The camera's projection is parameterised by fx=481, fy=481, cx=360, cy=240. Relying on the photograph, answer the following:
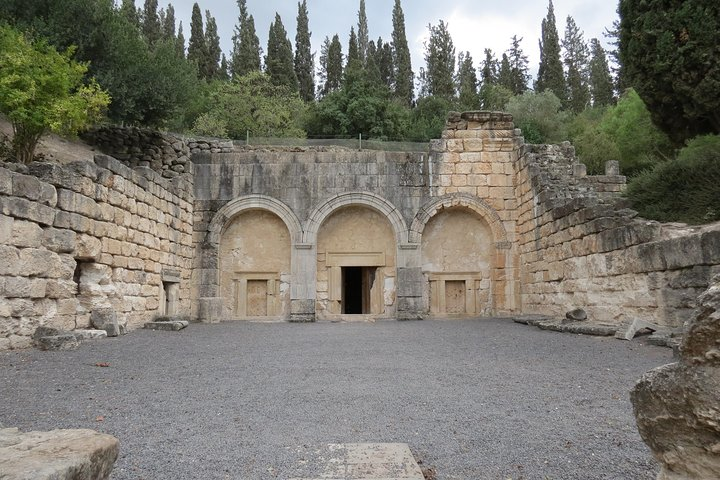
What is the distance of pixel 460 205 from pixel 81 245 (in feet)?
30.1

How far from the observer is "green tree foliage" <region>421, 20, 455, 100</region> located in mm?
42094

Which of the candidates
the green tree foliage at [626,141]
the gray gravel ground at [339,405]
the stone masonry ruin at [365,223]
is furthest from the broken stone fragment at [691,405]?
the green tree foliage at [626,141]

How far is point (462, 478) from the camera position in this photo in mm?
2502

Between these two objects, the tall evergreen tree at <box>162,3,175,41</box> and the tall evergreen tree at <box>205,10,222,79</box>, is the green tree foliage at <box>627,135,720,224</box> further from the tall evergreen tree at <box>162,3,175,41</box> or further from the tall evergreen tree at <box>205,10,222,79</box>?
the tall evergreen tree at <box>162,3,175,41</box>

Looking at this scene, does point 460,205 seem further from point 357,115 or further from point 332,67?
point 332,67

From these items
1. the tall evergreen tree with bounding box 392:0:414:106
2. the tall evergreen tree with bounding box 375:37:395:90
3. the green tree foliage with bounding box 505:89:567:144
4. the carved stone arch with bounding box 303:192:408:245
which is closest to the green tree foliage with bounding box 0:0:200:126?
the carved stone arch with bounding box 303:192:408:245

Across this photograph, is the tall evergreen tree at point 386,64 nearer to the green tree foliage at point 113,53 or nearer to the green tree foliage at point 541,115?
the green tree foliage at point 541,115

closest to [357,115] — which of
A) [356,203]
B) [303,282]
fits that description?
[356,203]

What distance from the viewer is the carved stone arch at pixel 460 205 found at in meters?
13.1

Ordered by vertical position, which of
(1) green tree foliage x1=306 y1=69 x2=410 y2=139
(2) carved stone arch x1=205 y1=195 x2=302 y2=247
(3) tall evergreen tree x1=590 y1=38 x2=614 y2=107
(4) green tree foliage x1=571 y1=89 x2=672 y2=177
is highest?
(3) tall evergreen tree x1=590 y1=38 x2=614 y2=107

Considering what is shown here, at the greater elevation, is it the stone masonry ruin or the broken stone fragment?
the stone masonry ruin

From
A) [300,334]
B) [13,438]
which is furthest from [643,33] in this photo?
[13,438]

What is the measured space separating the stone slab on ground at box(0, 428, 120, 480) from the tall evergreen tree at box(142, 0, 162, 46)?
152ft

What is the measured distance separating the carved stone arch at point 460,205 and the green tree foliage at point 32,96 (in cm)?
950
